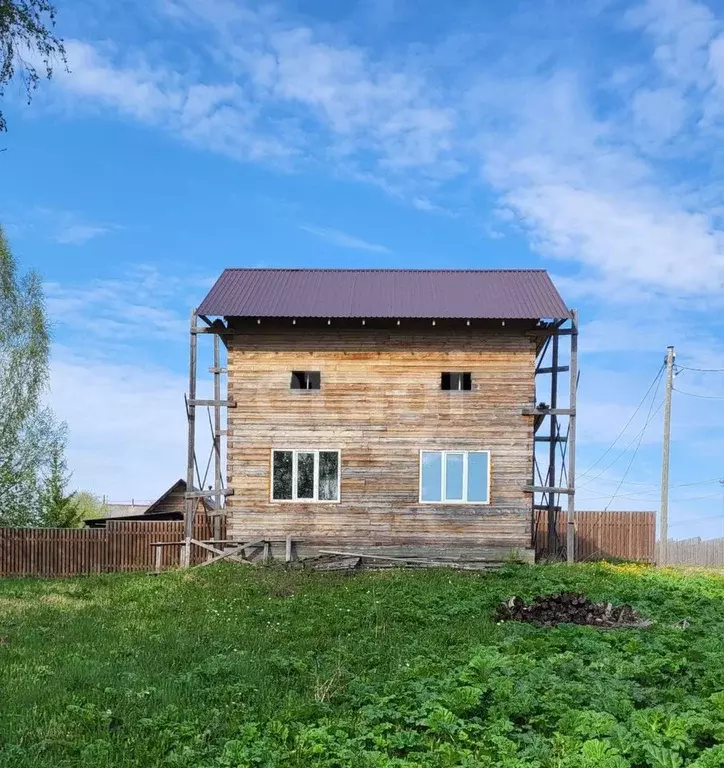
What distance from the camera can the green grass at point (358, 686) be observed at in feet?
23.2

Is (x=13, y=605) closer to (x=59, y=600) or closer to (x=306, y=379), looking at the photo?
(x=59, y=600)

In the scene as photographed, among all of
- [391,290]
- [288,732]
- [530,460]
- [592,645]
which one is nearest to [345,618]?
[592,645]

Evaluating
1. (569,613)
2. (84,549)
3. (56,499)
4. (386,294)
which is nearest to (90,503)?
(56,499)

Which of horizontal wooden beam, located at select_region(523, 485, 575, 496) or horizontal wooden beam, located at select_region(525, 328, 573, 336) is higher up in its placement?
horizontal wooden beam, located at select_region(525, 328, 573, 336)

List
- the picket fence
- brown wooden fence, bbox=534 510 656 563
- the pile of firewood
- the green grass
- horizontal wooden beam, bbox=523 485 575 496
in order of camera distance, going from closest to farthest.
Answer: the green grass, the pile of firewood, horizontal wooden beam, bbox=523 485 575 496, brown wooden fence, bbox=534 510 656 563, the picket fence

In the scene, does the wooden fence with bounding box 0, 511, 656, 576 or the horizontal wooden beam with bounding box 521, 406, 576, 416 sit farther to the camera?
the wooden fence with bounding box 0, 511, 656, 576

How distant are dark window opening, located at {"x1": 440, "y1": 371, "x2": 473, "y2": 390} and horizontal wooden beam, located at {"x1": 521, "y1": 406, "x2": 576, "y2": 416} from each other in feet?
5.90

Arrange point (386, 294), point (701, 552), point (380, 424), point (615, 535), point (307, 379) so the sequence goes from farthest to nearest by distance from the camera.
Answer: point (701, 552)
point (615, 535)
point (386, 294)
point (307, 379)
point (380, 424)

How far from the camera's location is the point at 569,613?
14703mm

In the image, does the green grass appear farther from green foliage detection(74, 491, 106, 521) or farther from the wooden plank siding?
green foliage detection(74, 491, 106, 521)

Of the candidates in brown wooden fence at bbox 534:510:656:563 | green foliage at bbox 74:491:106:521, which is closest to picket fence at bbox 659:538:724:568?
brown wooden fence at bbox 534:510:656:563

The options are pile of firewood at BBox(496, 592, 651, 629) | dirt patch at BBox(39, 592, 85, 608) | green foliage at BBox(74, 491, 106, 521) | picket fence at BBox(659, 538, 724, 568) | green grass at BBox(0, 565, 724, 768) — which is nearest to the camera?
green grass at BBox(0, 565, 724, 768)

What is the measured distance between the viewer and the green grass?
7.07 meters

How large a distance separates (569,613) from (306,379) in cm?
1230
